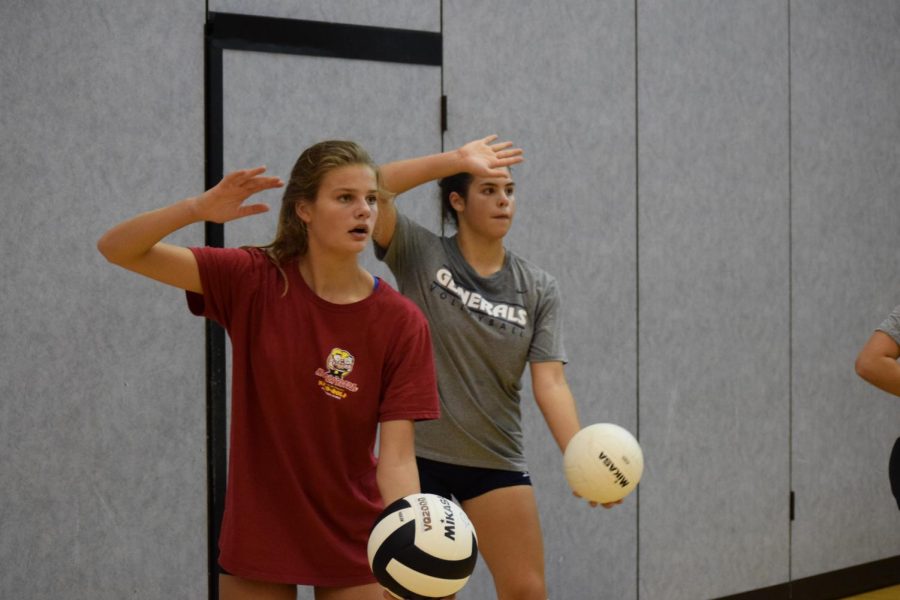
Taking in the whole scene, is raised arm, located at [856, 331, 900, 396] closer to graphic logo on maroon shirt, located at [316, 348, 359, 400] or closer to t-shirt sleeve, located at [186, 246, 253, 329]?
graphic logo on maroon shirt, located at [316, 348, 359, 400]

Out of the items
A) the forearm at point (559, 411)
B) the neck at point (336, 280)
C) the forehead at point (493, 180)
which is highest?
the forehead at point (493, 180)

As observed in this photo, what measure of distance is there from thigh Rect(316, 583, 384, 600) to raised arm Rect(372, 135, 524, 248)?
43.0 inches

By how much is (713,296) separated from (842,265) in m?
0.96

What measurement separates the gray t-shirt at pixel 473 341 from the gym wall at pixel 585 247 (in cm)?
90

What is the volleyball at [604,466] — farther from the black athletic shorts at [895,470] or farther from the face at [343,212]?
the black athletic shorts at [895,470]

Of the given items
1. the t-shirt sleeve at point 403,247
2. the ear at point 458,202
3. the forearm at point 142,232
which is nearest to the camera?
the forearm at point 142,232

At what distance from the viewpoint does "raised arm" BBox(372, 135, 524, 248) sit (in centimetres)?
311

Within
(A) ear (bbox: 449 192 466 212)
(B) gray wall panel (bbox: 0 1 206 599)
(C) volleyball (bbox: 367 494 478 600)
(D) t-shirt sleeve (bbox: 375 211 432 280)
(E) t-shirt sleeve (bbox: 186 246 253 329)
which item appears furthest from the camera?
(B) gray wall panel (bbox: 0 1 206 599)

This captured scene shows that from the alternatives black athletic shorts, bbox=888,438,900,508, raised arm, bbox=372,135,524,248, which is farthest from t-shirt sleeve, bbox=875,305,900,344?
raised arm, bbox=372,135,524,248

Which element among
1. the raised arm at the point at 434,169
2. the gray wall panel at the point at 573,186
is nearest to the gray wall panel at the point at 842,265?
the gray wall panel at the point at 573,186

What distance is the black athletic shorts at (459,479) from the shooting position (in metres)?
3.16

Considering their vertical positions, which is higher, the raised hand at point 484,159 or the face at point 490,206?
the raised hand at point 484,159

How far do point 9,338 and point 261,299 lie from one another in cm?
141

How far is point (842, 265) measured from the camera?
18.5ft
